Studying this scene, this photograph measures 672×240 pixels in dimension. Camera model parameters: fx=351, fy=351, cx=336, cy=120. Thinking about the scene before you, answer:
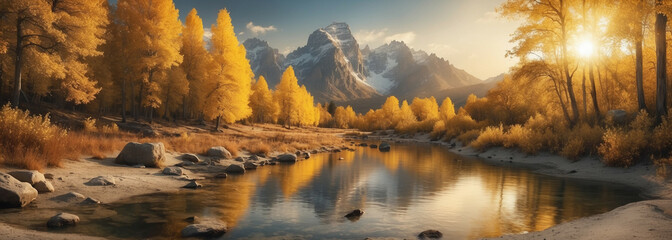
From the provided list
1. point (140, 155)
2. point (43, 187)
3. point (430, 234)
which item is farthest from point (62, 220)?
point (140, 155)

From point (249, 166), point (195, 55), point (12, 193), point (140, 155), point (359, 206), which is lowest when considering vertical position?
point (359, 206)

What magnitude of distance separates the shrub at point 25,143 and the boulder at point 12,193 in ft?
7.72

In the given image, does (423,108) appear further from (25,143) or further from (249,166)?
(25,143)

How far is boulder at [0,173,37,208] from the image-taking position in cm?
786

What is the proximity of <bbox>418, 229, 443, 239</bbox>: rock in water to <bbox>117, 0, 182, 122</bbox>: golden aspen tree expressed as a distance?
25571 millimetres

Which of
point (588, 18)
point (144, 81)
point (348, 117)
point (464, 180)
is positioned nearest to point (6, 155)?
point (464, 180)

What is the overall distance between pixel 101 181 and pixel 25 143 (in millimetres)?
2711

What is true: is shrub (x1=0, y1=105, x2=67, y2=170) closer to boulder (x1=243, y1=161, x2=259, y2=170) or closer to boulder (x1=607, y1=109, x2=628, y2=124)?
boulder (x1=243, y1=161, x2=259, y2=170)

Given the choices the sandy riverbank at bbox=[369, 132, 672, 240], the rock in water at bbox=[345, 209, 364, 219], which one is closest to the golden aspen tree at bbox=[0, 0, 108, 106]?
the rock in water at bbox=[345, 209, 364, 219]

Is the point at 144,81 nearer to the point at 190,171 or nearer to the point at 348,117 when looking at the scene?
the point at 190,171

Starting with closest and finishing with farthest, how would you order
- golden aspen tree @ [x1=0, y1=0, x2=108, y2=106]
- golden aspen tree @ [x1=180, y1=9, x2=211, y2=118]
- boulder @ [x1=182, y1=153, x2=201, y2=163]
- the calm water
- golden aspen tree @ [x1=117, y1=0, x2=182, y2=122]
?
the calm water < golden aspen tree @ [x1=0, y1=0, x2=108, y2=106] < boulder @ [x1=182, y1=153, x2=201, y2=163] < golden aspen tree @ [x1=117, y1=0, x2=182, y2=122] < golden aspen tree @ [x1=180, y1=9, x2=211, y2=118]

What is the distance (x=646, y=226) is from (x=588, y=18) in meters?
18.7

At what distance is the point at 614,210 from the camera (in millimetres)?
8961

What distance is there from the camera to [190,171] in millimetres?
15906
